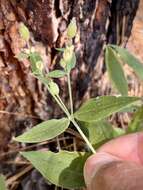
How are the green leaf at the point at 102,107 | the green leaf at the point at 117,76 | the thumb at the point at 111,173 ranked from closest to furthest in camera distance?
the thumb at the point at 111,173
the green leaf at the point at 102,107
the green leaf at the point at 117,76

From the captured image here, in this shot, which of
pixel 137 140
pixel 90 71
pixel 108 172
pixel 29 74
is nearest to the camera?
pixel 108 172

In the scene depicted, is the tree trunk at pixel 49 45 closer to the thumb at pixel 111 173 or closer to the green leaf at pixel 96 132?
Answer: the green leaf at pixel 96 132

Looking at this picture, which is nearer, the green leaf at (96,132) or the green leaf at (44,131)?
the green leaf at (44,131)

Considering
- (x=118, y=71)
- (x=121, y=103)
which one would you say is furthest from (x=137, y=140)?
(x=118, y=71)

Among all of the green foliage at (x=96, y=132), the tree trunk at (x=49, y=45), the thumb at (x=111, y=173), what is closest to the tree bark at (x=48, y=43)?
the tree trunk at (x=49, y=45)

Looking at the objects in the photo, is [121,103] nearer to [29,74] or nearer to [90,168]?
[90,168]

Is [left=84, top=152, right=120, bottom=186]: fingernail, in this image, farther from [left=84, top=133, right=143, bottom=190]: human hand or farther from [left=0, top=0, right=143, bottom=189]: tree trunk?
[left=0, top=0, right=143, bottom=189]: tree trunk

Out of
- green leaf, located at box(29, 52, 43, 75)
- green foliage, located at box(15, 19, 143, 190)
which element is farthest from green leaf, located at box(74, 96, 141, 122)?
green leaf, located at box(29, 52, 43, 75)

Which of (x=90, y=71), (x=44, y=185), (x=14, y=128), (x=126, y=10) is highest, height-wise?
(x=126, y=10)
